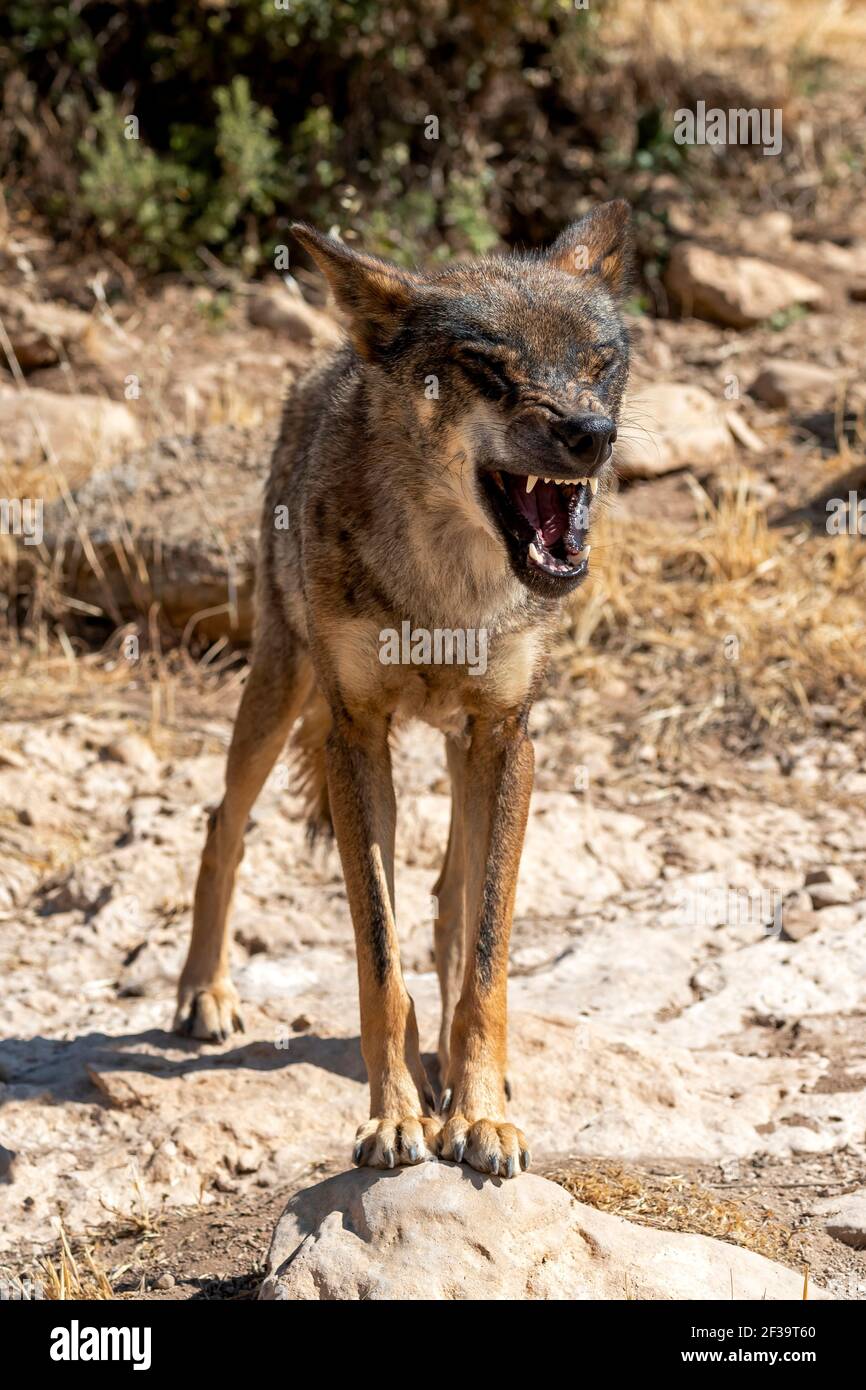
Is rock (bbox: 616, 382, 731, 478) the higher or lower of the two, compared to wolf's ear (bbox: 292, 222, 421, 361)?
higher

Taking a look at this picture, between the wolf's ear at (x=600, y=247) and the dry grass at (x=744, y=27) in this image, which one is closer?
the wolf's ear at (x=600, y=247)

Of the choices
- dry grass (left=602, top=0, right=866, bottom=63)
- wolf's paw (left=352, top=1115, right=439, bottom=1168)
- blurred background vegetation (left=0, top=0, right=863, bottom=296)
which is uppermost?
dry grass (left=602, top=0, right=866, bottom=63)

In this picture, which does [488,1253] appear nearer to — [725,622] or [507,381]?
[507,381]

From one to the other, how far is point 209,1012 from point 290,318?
683 cm

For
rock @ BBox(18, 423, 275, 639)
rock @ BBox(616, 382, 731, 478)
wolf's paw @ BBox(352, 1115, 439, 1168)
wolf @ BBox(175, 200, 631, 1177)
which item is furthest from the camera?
rock @ BBox(616, 382, 731, 478)

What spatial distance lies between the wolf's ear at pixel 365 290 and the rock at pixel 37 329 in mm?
6506

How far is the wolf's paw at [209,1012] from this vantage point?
6.08 m

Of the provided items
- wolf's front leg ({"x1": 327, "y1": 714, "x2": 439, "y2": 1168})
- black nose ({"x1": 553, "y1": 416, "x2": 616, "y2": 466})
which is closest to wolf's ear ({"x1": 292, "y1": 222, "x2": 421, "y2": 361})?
black nose ({"x1": 553, "y1": 416, "x2": 616, "y2": 466})

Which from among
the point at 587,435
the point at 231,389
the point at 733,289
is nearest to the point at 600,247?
the point at 587,435

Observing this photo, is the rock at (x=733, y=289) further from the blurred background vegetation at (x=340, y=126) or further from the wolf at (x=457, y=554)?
the wolf at (x=457, y=554)

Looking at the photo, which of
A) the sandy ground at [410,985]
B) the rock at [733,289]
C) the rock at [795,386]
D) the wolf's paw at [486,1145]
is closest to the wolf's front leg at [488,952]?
the wolf's paw at [486,1145]

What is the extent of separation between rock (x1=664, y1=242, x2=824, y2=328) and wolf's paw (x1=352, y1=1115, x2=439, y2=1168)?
8.88 metres

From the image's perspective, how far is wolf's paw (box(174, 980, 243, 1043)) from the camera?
6.08 metres

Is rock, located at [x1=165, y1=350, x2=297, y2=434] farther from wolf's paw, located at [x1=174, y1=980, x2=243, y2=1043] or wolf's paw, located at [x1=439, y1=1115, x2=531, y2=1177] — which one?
wolf's paw, located at [x1=439, y1=1115, x2=531, y2=1177]
